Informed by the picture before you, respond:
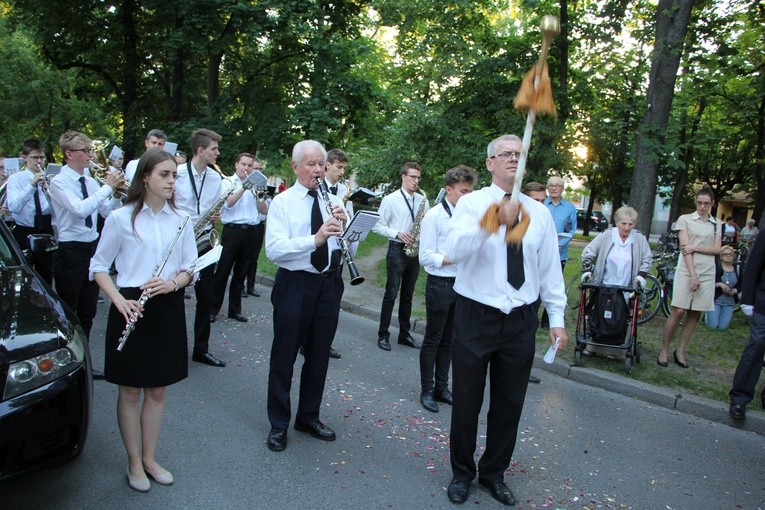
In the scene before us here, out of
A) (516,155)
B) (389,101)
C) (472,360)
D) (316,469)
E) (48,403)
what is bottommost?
(316,469)

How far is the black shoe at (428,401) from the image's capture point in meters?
5.05

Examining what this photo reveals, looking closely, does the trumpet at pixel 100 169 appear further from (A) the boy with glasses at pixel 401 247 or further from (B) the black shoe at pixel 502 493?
(B) the black shoe at pixel 502 493

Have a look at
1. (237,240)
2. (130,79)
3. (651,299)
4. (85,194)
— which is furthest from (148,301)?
(130,79)

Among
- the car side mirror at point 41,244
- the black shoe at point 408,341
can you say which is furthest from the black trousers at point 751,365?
the car side mirror at point 41,244

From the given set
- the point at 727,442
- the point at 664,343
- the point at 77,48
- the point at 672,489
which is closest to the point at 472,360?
the point at 672,489

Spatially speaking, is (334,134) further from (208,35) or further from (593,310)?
(593,310)

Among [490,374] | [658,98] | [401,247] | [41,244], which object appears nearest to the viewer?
[490,374]

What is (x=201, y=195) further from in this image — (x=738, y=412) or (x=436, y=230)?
(x=738, y=412)

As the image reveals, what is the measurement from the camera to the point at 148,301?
10.9ft

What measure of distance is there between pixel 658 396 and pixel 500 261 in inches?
141

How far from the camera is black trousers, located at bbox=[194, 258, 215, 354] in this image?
572 centimetres

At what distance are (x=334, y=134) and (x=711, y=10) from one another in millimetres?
9281

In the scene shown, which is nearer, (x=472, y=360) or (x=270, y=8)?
(x=472, y=360)

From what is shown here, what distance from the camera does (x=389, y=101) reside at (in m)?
16.3
